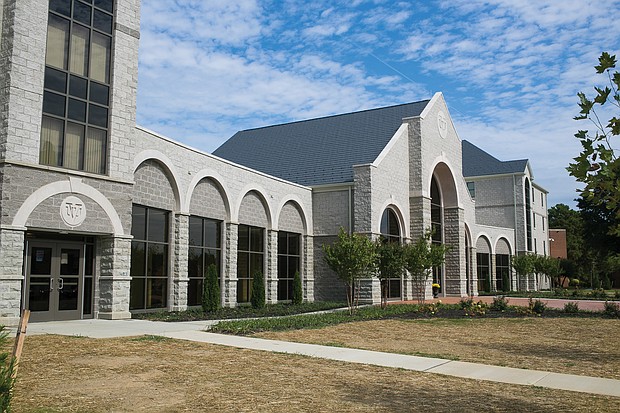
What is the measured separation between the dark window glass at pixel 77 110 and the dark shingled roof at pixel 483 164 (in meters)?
43.8

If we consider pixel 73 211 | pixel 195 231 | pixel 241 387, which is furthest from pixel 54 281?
pixel 241 387

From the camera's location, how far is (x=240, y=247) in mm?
26484

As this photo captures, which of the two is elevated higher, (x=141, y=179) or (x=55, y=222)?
(x=141, y=179)

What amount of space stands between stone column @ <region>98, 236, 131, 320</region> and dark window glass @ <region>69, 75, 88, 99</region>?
15.2 ft

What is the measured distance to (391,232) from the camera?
33.2 meters

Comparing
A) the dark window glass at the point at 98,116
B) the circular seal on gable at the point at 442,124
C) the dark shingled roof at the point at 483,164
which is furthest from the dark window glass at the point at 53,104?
the dark shingled roof at the point at 483,164

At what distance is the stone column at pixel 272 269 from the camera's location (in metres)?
27.7

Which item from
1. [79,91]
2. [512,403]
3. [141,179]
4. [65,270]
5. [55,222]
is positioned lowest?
[512,403]

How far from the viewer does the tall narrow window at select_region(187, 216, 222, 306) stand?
76.9 ft

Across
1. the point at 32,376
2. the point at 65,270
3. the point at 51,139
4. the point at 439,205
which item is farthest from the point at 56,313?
the point at 439,205

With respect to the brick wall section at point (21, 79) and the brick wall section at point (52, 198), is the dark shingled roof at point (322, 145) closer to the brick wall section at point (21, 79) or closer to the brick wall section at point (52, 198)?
the brick wall section at point (52, 198)

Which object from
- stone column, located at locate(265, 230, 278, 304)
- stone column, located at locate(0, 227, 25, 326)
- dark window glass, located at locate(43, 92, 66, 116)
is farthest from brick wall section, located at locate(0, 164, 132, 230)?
stone column, located at locate(265, 230, 278, 304)

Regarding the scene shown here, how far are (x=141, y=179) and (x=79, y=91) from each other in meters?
3.90

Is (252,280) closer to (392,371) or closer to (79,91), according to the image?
(79,91)
